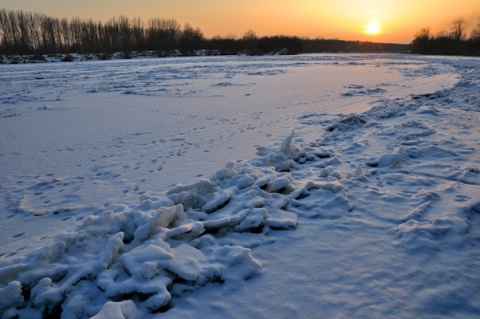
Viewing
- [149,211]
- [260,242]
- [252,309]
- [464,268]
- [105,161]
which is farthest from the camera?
[105,161]

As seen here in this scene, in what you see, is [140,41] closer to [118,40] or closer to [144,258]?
[118,40]

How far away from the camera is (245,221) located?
3102mm

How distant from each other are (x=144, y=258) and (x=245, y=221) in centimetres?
108

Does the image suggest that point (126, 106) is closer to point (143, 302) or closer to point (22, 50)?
point (143, 302)

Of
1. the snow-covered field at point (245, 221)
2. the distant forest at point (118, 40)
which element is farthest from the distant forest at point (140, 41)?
the snow-covered field at point (245, 221)

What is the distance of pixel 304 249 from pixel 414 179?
221 cm

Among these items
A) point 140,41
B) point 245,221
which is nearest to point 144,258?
point 245,221

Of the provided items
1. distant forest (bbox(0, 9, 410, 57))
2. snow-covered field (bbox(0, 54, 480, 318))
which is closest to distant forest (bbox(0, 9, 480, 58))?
distant forest (bbox(0, 9, 410, 57))

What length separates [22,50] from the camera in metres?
54.1

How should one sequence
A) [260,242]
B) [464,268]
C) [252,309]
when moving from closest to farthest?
[252,309]
[464,268]
[260,242]

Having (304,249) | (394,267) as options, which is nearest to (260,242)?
(304,249)

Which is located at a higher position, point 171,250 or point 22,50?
point 22,50

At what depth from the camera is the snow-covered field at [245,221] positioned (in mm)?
2127

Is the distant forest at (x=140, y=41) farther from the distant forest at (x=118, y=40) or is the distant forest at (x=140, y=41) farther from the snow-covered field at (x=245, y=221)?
the snow-covered field at (x=245, y=221)
